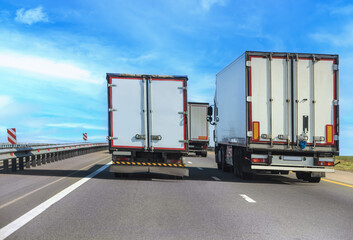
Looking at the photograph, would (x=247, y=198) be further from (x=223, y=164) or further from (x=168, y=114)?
(x=223, y=164)

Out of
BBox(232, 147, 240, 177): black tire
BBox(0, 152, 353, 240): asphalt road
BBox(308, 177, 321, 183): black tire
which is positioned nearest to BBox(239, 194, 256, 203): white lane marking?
BBox(0, 152, 353, 240): asphalt road

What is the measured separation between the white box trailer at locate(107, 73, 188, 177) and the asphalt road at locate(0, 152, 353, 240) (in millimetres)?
1346

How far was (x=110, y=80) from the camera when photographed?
41.2 ft

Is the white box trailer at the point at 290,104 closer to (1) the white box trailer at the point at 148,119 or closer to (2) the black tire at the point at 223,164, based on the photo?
(1) the white box trailer at the point at 148,119

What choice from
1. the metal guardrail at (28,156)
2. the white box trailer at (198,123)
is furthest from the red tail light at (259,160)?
the white box trailer at (198,123)

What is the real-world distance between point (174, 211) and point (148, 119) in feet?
18.8

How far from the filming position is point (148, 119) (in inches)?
501

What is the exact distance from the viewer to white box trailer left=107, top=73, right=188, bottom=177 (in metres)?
12.6

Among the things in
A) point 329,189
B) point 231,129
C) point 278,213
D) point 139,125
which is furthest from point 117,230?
point 231,129

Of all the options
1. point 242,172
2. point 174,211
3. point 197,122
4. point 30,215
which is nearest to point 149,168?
point 242,172

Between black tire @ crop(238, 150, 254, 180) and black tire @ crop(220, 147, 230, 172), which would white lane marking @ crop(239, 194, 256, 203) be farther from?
black tire @ crop(220, 147, 230, 172)

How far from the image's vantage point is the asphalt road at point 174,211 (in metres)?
5.65

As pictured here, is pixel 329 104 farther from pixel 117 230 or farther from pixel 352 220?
pixel 117 230

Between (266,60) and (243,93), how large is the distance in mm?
1226
